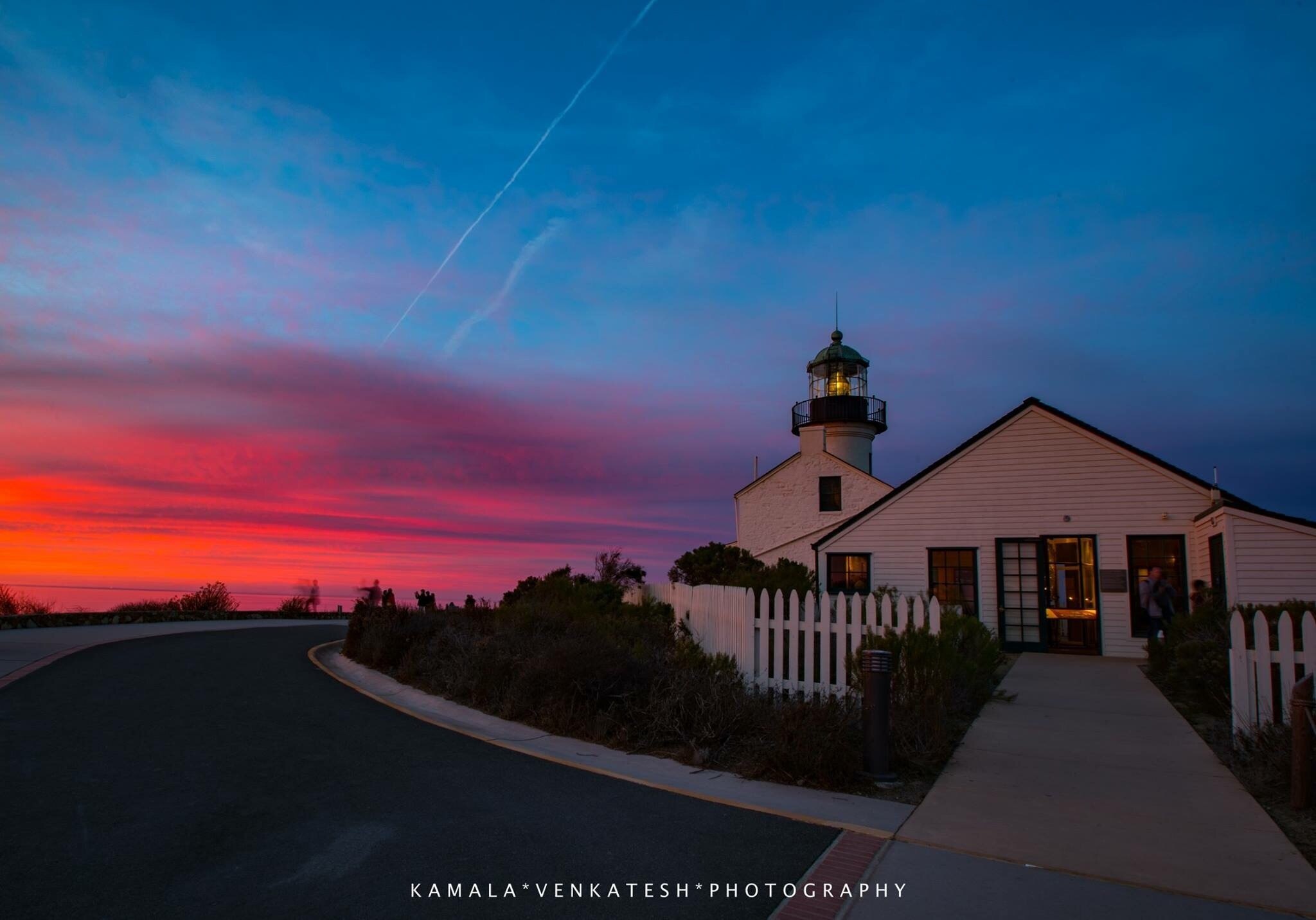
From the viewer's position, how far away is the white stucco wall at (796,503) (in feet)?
106

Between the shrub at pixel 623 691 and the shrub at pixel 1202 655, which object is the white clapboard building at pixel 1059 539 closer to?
the shrub at pixel 1202 655

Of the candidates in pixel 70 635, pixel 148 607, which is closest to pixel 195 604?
pixel 148 607

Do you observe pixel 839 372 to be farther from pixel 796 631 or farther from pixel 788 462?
pixel 796 631

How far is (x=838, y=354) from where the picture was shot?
120ft

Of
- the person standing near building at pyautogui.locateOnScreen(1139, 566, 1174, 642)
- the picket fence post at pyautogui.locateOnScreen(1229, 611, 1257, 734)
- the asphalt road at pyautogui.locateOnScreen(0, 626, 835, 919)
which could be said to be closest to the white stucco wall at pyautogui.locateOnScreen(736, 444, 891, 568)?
the person standing near building at pyautogui.locateOnScreen(1139, 566, 1174, 642)

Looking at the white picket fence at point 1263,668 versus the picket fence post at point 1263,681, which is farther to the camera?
the picket fence post at point 1263,681

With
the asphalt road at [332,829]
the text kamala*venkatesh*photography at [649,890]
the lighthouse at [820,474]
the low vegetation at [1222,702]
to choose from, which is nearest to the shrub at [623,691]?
the asphalt road at [332,829]

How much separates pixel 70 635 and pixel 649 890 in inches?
707

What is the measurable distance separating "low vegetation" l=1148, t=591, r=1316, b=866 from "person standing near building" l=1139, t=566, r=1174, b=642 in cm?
84

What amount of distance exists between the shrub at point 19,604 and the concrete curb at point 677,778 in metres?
18.4

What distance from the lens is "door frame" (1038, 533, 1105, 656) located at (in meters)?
17.8

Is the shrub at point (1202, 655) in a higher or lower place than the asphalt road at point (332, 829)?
higher

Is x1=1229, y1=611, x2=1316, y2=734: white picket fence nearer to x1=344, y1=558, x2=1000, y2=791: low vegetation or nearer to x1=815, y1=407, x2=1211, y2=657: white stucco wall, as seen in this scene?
x1=344, y1=558, x2=1000, y2=791: low vegetation

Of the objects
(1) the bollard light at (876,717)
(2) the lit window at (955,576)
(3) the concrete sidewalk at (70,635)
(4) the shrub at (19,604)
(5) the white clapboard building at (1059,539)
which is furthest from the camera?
(4) the shrub at (19,604)
